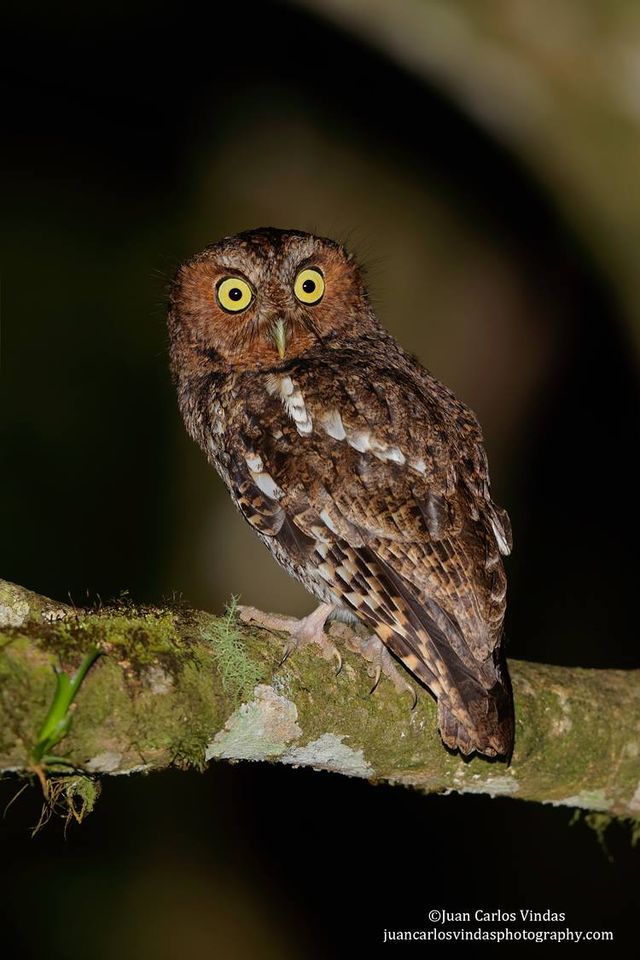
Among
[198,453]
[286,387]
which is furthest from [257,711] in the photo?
[198,453]

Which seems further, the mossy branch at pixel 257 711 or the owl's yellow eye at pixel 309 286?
the owl's yellow eye at pixel 309 286

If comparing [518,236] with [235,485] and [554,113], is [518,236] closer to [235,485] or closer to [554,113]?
[554,113]

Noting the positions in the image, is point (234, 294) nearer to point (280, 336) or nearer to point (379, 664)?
point (280, 336)

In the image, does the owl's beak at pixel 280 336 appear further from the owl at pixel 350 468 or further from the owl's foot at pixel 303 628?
the owl's foot at pixel 303 628

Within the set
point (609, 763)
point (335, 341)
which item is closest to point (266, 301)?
→ point (335, 341)

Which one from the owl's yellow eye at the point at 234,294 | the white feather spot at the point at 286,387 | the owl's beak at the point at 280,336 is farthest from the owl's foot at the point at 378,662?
the owl's yellow eye at the point at 234,294

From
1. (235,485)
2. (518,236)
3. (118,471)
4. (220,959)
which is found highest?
(518,236)

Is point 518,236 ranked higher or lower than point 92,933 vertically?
higher

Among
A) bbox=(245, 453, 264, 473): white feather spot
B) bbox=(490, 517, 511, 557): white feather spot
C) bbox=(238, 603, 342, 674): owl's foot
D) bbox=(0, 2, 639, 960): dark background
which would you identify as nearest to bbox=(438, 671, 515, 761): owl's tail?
bbox=(238, 603, 342, 674): owl's foot
